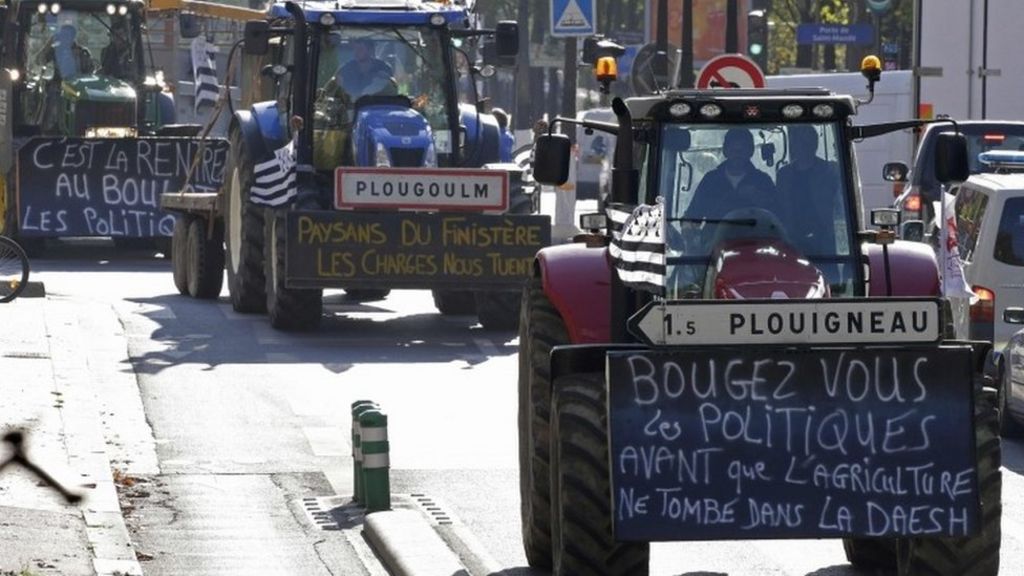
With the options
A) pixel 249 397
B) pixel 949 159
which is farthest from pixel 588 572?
pixel 249 397

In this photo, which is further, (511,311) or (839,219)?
(511,311)

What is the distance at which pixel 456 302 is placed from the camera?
916 inches

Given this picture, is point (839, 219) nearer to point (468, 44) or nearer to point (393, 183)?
point (393, 183)

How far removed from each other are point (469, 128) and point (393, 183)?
2838 mm

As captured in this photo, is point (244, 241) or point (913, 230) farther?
point (244, 241)

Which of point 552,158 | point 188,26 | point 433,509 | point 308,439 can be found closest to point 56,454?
point 308,439

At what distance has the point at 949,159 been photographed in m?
11.6

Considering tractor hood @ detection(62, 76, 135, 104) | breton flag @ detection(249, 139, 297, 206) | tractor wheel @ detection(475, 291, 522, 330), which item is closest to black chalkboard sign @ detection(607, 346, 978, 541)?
tractor wheel @ detection(475, 291, 522, 330)

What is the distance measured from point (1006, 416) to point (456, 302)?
26.8ft

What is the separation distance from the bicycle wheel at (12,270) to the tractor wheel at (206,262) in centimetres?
168

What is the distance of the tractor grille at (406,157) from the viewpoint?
2189 cm

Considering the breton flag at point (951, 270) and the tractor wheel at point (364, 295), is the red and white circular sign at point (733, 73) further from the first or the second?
the breton flag at point (951, 270)

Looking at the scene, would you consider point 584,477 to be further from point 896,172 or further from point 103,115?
point 103,115

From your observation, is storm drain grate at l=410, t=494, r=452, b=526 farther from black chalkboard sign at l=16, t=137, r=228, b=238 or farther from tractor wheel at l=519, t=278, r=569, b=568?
black chalkboard sign at l=16, t=137, r=228, b=238
